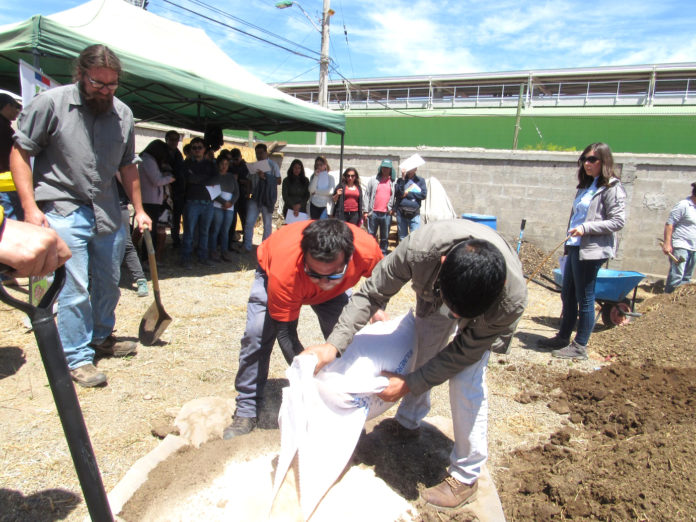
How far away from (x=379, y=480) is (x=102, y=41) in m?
4.66

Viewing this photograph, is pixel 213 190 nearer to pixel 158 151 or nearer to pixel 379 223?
pixel 158 151

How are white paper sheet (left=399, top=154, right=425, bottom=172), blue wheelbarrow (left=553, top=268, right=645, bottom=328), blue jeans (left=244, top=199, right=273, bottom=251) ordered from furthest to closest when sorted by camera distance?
white paper sheet (left=399, top=154, right=425, bottom=172) → blue jeans (left=244, top=199, right=273, bottom=251) → blue wheelbarrow (left=553, top=268, right=645, bottom=328)

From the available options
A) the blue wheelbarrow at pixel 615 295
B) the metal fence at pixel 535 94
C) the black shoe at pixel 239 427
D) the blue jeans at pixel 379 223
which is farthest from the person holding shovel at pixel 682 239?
the metal fence at pixel 535 94

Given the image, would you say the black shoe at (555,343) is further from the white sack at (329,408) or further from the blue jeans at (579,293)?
the white sack at (329,408)

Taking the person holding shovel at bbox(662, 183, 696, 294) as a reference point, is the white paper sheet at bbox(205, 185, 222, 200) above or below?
above

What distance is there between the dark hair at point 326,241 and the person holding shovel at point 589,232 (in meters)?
2.47

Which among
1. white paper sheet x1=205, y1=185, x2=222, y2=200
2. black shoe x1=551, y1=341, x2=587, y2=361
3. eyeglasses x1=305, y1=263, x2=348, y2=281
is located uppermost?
white paper sheet x1=205, y1=185, x2=222, y2=200

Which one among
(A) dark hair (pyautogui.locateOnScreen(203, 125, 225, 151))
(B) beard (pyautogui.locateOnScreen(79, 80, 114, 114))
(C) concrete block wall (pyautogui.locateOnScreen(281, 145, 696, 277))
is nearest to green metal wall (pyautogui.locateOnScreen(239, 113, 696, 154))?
(C) concrete block wall (pyautogui.locateOnScreen(281, 145, 696, 277))

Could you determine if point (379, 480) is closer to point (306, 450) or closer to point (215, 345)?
point (306, 450)

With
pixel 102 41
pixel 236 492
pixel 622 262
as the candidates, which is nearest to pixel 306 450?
pixel 236 492

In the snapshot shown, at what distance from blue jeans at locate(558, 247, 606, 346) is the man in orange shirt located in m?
2.16

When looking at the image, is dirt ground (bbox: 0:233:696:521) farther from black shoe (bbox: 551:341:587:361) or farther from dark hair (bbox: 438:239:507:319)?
dark hair (bbox: 438:239:507:319)

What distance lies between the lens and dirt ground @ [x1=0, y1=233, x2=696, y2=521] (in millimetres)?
1887

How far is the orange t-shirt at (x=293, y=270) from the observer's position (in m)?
1.98
